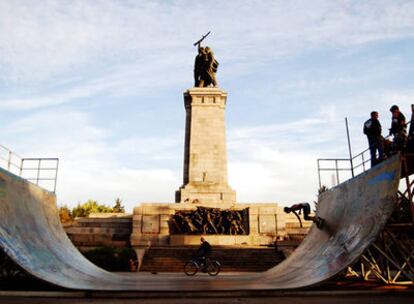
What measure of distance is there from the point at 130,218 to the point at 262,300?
19624mm

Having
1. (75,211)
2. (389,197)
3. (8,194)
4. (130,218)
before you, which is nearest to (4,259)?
(8,194)

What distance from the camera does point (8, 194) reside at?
30.1ft

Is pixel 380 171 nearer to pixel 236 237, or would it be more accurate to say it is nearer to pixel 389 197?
pixel 389 197

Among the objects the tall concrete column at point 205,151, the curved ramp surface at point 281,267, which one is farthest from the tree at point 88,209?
the curved ramp surface at point 281,267

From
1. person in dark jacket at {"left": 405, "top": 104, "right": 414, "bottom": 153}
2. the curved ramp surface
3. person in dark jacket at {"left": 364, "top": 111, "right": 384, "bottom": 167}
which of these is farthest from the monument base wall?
person in dark jacket at {"left": 405, "top": 104, "right": 414, "bottom": 153}

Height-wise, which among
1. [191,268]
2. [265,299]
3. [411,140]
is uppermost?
[411,140]

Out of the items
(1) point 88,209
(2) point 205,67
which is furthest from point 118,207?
(2) point 205,67

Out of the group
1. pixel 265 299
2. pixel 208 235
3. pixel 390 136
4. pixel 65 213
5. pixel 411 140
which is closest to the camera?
pixel 265 299

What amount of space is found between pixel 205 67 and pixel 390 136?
74.2 ft

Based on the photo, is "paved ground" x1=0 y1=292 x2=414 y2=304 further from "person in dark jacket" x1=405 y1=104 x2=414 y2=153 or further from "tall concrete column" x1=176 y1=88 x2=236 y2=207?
"tall concrete column" x1=176 y1=88 x2=236 y2=207

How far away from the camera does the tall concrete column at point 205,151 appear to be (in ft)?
85.6

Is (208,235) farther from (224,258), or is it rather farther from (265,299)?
(265,299)

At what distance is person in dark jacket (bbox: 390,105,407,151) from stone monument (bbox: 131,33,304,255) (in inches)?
538

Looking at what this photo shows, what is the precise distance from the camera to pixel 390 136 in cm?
977
